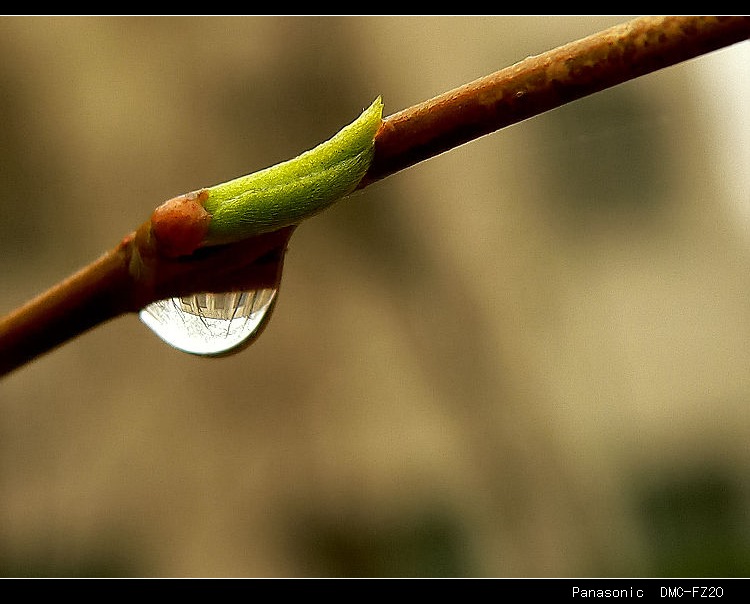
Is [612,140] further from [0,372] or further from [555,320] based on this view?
[0,372]

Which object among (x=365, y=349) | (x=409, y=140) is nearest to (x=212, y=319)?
(x=409, y=140)

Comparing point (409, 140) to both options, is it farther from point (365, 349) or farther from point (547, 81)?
point (365, 349)

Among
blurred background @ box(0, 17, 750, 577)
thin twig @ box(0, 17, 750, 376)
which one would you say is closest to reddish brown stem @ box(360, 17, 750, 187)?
thin twig @ box(0, 17, 750, 376)

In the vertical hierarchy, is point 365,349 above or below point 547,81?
above

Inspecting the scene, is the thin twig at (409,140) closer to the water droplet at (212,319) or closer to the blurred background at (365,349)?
the water droplet at (212,319)

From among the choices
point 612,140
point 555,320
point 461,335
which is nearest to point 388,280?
point 461,335

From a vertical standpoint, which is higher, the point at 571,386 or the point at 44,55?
the point at 44,55

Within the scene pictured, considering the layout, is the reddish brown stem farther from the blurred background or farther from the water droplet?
the blurred background

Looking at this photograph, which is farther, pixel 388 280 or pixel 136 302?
pixel 388 280
